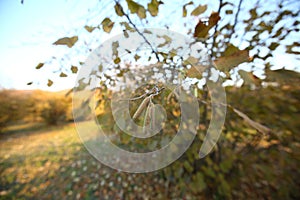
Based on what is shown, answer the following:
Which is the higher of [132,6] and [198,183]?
[132,6]

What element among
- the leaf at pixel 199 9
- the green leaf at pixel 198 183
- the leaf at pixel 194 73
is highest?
the leaf at pixel 199 9

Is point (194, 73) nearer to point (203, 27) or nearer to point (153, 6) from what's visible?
point (203, 27)

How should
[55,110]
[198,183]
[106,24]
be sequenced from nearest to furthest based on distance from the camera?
[106,24] → [198,183] → [55,110]

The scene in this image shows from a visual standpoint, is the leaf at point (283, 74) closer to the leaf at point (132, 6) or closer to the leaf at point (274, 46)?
the leaf at point (274, 46)

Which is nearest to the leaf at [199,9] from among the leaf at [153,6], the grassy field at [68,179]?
the leaf at [153,6]

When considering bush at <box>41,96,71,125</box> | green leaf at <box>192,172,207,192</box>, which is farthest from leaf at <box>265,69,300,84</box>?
bush at <box>41,96,71,125</box>

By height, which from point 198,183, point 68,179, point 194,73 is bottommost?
point 68,179

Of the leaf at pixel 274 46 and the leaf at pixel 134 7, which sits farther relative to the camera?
the leaf at pixel 274 46

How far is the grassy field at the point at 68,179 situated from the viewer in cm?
201

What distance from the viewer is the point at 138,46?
0.76 meters

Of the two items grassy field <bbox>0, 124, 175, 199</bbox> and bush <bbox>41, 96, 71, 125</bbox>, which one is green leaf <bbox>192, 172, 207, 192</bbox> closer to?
grassy field <bbox>0, 124, 175, 199</bbox>

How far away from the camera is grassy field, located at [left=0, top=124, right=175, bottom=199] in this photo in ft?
6.59

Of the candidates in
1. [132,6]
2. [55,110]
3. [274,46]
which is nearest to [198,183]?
[274,46]

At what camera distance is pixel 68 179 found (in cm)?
230
